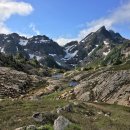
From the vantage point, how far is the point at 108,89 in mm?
75688

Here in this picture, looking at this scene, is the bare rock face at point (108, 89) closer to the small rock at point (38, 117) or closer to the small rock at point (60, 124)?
the small rock at point (38, 117)

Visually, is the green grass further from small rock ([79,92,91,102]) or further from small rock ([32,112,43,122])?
small rock ([79,92,91,102])

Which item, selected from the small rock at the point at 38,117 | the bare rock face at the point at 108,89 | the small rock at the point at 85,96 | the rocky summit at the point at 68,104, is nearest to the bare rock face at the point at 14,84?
the rocky summit at the point at 68,104

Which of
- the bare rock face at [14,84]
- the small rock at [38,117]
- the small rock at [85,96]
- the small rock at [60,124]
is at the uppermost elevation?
the bare rock face at [14,84]

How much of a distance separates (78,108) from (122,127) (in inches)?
408

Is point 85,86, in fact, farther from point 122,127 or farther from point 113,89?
point 122,127

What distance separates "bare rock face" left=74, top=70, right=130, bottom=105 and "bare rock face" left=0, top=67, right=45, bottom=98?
17.4 m

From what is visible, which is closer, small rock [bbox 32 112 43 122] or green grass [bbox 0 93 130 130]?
green grass [bbox 0 93 130 130]

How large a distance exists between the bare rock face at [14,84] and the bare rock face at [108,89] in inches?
687

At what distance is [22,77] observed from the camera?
117 m

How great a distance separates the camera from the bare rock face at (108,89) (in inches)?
2840

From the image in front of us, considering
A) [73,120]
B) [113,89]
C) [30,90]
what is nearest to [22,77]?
[30,90]

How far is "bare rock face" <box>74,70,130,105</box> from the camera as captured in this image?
72.1 metres

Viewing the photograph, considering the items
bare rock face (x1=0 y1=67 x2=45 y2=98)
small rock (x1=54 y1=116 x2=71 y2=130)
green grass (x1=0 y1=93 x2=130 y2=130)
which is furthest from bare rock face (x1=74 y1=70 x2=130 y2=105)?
small rock (x1=54 y1=116 x2=71 y2=130)
